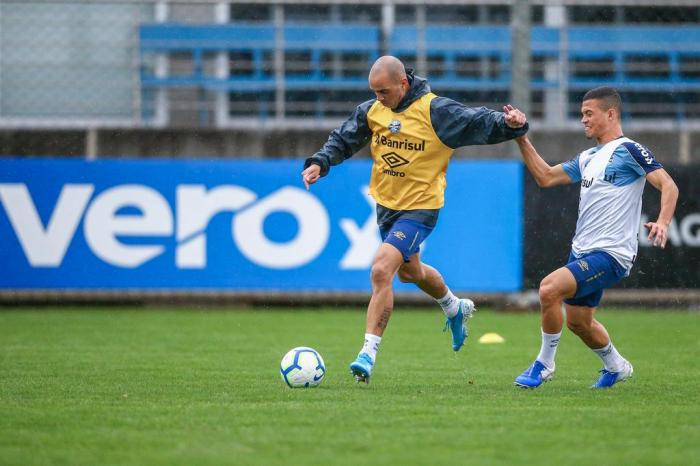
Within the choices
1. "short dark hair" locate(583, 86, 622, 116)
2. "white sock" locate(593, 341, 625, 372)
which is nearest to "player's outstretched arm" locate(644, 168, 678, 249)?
"short dark hair" locate(583, 86, 622, 116)

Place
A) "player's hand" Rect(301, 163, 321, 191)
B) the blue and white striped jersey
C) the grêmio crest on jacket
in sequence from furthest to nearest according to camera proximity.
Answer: the grêmio crest on jacket, "player's hand" Rect(301, 163, 321, 191), the blue and white striped jersey

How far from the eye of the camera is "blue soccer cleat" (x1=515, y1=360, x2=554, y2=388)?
730 cm

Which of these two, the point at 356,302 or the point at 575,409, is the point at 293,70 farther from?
the point at 575,409

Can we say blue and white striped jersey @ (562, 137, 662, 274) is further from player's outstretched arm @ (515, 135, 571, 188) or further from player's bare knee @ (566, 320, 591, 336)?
player's bare knee @ (566, 320, 591, 336)

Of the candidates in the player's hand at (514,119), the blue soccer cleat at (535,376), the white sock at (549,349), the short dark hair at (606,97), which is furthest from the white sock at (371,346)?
the short dark hair at (606,97)

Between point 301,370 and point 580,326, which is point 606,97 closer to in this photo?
point 580,326

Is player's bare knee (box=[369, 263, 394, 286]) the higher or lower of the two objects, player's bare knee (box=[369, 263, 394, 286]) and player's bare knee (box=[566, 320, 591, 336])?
the higher

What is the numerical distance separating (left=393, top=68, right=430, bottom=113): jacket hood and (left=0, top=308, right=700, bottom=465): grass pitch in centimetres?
183

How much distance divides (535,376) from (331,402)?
4.95 feet

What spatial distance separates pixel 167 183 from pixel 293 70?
3404mm

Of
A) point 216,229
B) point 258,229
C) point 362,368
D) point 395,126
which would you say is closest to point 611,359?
point 362,368

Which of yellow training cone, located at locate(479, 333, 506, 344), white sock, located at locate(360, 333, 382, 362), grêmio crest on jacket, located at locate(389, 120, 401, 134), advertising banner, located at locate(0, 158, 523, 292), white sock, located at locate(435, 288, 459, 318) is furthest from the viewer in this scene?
advertising banner, located at locate(0, 158, 523, 292)

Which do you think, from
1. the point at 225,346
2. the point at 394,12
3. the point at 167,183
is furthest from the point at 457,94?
the point at 225,346

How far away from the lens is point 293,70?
642 inches
